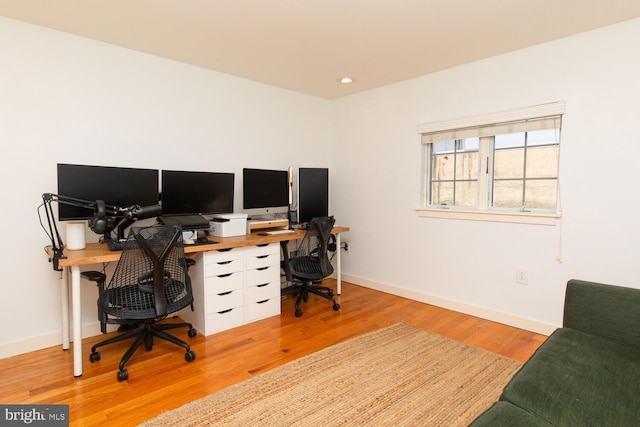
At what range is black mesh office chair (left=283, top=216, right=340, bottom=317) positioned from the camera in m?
3.38

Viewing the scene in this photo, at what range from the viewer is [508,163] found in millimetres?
3211

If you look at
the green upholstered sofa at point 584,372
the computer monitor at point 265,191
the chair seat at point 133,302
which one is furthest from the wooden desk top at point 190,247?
the green upholstered sofa at point 584,372

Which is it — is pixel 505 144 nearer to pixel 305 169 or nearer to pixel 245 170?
pixel 305 169

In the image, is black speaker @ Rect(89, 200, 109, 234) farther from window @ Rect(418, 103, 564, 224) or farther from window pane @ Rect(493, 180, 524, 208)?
window pane @ Rect(493, 180, 524, 208)

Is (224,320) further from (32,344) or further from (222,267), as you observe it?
(32,344)

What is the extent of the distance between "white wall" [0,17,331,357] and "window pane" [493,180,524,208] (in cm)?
263

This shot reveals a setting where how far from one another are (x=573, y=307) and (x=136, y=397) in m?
2.56

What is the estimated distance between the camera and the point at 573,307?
1973 millimetres

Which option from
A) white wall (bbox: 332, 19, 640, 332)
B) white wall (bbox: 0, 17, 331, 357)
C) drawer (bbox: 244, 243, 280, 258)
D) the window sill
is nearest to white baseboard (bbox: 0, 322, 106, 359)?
white wall (bbox: 0, 17, 331, 357)

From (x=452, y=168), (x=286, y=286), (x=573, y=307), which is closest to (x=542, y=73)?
(x=452, y=168)

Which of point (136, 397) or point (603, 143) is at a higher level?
point (603, 143)

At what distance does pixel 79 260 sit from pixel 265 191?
1852 mm

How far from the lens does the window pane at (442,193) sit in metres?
3.66

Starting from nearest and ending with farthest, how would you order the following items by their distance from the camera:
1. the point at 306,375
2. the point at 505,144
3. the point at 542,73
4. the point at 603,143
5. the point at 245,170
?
the point at 306,375, the point at 603,143, the point at 542,73, the point at 505,144, the point at 245,170
